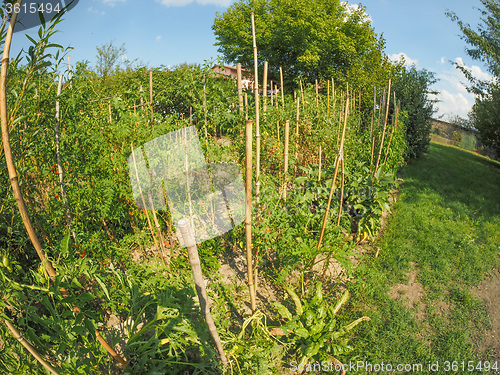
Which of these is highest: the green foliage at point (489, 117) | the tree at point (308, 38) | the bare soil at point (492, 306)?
the tree at point (308, 38)

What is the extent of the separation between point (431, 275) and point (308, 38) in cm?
1426

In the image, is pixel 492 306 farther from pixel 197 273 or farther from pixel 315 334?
pixel 197 273

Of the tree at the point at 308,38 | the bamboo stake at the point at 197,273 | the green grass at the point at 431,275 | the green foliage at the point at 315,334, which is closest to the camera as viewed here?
the bamboo stake at the point at 197,273

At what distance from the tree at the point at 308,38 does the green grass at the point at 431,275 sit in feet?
29.8

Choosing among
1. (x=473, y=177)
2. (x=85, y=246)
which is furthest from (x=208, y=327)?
(x=473, y=177)

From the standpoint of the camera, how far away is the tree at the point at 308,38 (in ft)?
47.7

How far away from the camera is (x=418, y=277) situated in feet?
11.5

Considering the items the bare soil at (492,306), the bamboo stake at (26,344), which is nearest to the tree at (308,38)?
the bare soil at (492,306)

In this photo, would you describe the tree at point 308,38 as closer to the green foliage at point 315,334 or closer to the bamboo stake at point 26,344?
the green foliage at point 315,334

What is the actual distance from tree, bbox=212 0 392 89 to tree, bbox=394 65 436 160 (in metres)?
4.46

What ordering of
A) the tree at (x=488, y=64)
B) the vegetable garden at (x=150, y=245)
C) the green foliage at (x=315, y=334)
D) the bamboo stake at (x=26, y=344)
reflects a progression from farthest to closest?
the tree at (x=488, y=64)
the green foliage at (x=315, y=334)
the vegetable garden at (x=150, y=245)
the bamboo stake at (x=26, y=344)

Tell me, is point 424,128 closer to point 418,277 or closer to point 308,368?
point 418,277

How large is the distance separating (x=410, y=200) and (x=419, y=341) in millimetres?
3368

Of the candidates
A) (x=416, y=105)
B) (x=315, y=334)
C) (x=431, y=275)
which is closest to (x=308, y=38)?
(x=416, y=105)
